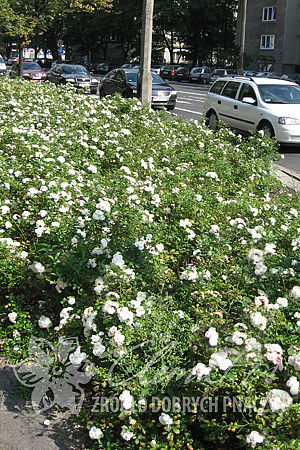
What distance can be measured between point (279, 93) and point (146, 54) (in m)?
3.55

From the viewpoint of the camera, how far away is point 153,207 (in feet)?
15.9

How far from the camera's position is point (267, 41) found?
5781cm

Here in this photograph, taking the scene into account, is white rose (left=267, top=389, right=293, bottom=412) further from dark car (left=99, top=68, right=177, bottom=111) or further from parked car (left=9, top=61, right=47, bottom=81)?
parked car (left=9, top=61, right=47, bottom=81)

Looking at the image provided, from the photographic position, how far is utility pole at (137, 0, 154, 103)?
14141 millimetres

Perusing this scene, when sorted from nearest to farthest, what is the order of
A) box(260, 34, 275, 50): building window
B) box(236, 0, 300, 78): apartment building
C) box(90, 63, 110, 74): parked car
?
box(236, 0, 300, 78): apartment building
box(260, 34, 275, 50): building window
box(90, 63, 110, 74): parked car

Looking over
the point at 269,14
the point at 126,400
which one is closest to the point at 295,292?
the point at 126,400

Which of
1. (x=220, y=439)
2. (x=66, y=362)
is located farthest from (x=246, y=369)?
(x=66, y=362)

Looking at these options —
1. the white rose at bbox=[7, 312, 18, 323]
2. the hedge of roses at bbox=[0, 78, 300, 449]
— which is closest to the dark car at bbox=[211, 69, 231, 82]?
the hedge of roses at bbox=[0, 78, 300, 449]

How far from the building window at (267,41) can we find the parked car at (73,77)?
34216mm

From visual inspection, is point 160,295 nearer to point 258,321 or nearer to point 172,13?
point 258,321

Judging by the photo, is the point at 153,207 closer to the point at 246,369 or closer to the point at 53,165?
the point at 53,165

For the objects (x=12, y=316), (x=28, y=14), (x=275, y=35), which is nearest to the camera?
(x=12, y=316)

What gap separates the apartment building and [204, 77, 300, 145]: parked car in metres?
40.4

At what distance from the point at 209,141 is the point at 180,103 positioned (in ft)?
57.7
